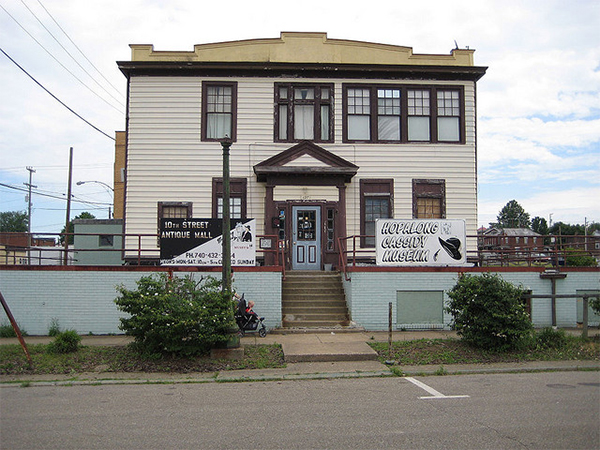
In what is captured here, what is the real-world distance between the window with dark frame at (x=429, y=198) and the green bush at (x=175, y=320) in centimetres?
964

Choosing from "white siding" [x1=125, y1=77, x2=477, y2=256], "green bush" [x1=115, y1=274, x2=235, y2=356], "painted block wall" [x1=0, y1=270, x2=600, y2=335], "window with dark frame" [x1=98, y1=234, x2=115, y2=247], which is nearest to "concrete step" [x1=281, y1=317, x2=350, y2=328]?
"painted block wall" [x1=0, y1=270, x2=600, y2=335]

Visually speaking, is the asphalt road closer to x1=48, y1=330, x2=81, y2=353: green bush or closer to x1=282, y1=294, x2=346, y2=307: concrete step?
x1=48, y1=330, x2=81, y2=353: green bush

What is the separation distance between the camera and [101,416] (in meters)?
7.18

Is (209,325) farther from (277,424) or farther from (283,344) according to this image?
(277,424)

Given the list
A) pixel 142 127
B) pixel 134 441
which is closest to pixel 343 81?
pixel 142 127

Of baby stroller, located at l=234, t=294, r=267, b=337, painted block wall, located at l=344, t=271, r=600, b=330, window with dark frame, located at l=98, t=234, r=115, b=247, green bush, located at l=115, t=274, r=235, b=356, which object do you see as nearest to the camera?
green bush, located at l=115, t=274, r=235, b=356

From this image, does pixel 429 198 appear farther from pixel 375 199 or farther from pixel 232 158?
pixel 232 158

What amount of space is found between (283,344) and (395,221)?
16.6 ft

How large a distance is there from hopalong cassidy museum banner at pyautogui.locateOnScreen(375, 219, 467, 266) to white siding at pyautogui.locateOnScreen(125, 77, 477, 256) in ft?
10.7

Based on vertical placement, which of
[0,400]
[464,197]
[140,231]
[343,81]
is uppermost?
[343,81]

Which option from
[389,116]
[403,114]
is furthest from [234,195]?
[403,114]

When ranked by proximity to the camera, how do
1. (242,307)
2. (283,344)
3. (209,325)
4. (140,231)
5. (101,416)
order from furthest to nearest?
(140,231) → (242,307) → (283,344) → (209,325) → (101,416)

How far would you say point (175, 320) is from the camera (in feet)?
34.8

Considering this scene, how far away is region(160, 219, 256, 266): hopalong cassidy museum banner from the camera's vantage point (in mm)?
14523
